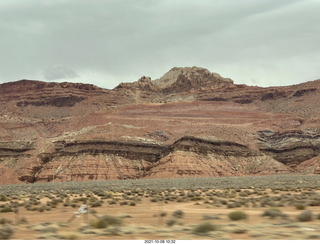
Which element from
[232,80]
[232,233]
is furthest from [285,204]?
[232,80]

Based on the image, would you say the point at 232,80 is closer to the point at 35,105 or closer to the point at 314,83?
the point at 314,83

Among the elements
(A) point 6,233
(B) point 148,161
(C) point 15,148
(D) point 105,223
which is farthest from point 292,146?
(A) point 6,233

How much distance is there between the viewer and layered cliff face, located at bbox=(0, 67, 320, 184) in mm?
77000

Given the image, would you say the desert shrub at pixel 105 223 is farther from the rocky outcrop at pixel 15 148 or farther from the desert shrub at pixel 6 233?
the rocky outcrop at pixel 15 148

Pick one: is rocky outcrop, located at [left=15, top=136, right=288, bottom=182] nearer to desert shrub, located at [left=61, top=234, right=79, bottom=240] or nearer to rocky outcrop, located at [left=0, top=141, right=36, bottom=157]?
rocky outcrop, located at [left=0, top=141, right=36, bottom=157]

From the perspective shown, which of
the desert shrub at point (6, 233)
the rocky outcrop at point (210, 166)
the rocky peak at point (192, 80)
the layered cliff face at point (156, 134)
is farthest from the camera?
the rocky peak at point (192, 80)

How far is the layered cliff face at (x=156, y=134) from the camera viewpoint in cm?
7700

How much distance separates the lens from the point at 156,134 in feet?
313

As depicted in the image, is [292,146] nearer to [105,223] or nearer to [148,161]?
[148,161]

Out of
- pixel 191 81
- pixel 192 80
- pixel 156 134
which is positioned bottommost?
pixel 156 134

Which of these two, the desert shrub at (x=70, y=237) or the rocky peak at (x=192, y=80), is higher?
the rocky peak at (x=192, y=80)

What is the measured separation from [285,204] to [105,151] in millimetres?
62158

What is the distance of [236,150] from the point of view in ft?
279

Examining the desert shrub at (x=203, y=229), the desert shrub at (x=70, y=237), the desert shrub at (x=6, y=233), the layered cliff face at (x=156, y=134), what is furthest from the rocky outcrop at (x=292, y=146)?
the desert shrub at (x=70, y=237)
